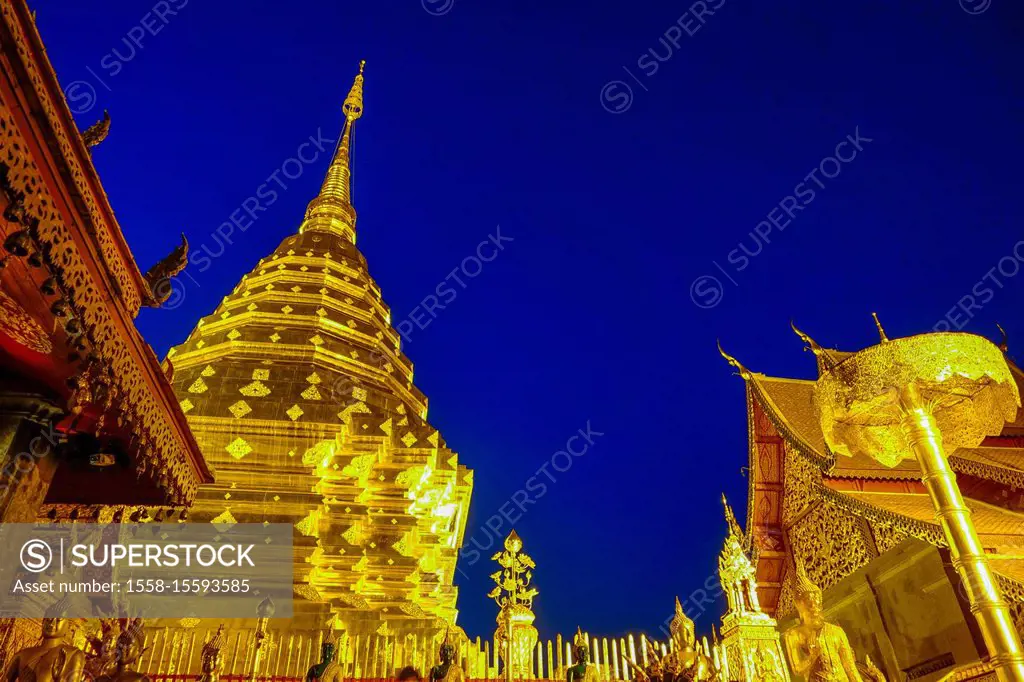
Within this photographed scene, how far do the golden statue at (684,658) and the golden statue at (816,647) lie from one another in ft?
2.43

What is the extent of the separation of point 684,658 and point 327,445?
838 cm

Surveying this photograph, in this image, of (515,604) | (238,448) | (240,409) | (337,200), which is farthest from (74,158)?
(337,200)

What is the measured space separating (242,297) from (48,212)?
47.3 ft

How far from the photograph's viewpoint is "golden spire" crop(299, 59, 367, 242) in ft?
70.0

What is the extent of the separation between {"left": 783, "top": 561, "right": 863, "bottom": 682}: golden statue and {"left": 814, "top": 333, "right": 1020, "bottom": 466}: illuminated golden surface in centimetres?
180

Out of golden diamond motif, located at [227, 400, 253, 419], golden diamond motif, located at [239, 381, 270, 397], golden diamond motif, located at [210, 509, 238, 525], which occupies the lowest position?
golden diamond motif, located at [210, 509, 238, 525]

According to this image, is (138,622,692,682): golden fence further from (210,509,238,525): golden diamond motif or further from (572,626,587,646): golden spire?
(210,509,238,525): golden diamond motif

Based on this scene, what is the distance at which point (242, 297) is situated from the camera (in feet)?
54.6

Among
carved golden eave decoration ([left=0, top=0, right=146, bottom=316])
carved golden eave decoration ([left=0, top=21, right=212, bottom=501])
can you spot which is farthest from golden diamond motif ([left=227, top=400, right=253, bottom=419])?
carved golden eave decoration ([left=0, top=0, right=146, bottom=316])

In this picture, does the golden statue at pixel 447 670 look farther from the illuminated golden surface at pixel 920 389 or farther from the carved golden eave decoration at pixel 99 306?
the illuminated golden surface at pixel 920 389

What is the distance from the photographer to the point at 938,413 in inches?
263

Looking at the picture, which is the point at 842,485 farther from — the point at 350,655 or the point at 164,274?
the point at 164,274

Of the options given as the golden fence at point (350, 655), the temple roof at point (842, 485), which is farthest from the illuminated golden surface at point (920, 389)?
the golden fence at point (350, 655)

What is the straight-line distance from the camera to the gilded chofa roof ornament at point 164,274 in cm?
437
